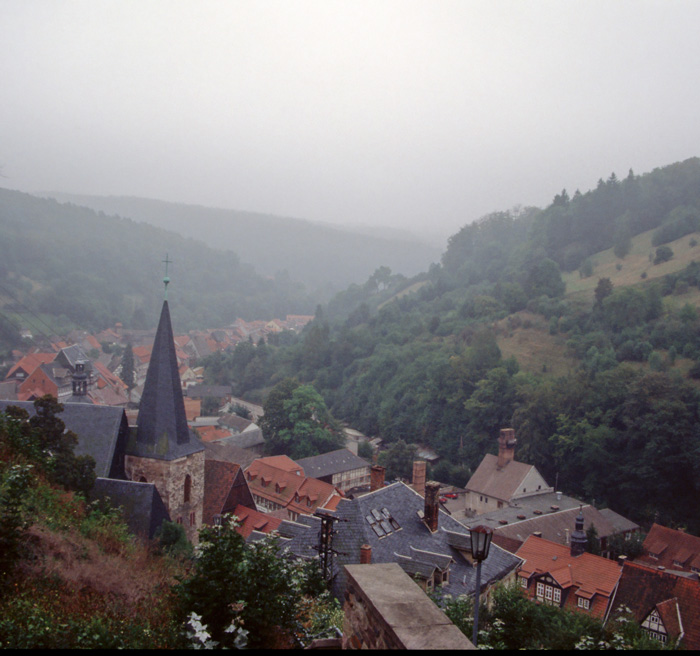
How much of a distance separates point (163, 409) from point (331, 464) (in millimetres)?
29056

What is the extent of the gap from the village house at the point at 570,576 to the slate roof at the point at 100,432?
1532 cm

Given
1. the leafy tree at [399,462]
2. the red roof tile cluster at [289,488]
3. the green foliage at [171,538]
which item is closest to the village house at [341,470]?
the leafy tree at [399,462]

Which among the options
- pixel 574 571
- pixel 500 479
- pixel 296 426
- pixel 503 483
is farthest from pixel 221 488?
pixel 296 426

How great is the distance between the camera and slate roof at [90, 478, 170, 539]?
18.5 metres

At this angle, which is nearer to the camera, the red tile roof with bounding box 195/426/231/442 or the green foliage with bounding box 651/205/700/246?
the red tile roof with bounding box 195/426/231/442

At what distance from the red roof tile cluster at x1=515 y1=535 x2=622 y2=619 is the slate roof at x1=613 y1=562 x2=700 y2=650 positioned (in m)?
1.24

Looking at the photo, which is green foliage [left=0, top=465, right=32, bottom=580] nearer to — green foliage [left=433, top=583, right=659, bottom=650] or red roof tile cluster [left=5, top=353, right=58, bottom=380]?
green foliage [left=433, top=583, right=659, bottom=650]

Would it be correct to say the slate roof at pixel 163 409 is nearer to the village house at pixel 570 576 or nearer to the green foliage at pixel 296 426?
the village house at pixel 570 576

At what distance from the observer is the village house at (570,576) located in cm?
2450

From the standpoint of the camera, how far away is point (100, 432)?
824 inches

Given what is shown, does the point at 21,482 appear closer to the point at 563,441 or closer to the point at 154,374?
the point at 154,374

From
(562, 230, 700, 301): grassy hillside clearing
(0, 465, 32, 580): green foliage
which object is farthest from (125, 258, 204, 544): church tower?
(562, 230, 700, 301): grassy hillside clearing

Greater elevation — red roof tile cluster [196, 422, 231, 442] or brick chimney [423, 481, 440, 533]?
brick chimney [423, 481, 440, 533]

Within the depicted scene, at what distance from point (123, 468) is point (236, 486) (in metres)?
7.03
